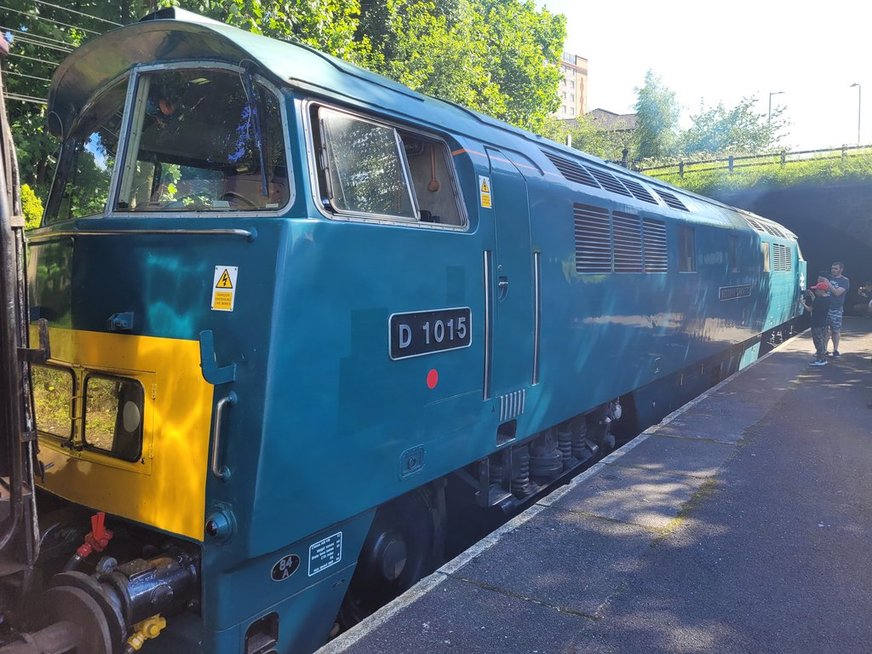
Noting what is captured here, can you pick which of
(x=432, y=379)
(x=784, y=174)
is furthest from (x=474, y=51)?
(x=432, y=379)

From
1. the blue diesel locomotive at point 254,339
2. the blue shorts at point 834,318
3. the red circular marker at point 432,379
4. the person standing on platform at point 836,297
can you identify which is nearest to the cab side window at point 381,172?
the blue diesel locomotive at point 254,339

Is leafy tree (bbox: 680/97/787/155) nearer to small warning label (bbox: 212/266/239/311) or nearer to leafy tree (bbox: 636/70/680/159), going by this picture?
leafy tree (bbox: 636/70/680/159)

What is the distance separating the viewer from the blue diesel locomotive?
259 cm

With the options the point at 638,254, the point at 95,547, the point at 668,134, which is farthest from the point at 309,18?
the point at 668,134

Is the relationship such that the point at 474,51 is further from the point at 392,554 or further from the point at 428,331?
the point at 392,554

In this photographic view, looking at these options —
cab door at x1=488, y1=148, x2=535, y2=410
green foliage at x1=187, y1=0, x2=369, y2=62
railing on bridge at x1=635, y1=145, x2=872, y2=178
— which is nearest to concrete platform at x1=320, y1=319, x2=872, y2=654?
cab door at x1=488, y1=148, x2=535, y2=410

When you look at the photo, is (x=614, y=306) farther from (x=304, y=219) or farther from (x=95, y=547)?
(x=95, y=547)

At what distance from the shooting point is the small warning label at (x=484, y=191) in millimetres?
3842

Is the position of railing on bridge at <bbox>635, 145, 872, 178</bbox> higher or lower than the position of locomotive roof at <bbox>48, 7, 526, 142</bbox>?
higher

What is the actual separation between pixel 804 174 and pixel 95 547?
84.1 feet

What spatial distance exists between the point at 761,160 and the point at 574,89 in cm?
8265

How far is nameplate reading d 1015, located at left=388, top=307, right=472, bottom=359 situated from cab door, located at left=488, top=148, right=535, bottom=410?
1.09 ft

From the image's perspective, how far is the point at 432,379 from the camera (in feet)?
11.3

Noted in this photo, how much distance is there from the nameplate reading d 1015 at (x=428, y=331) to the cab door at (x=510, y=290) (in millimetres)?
333
